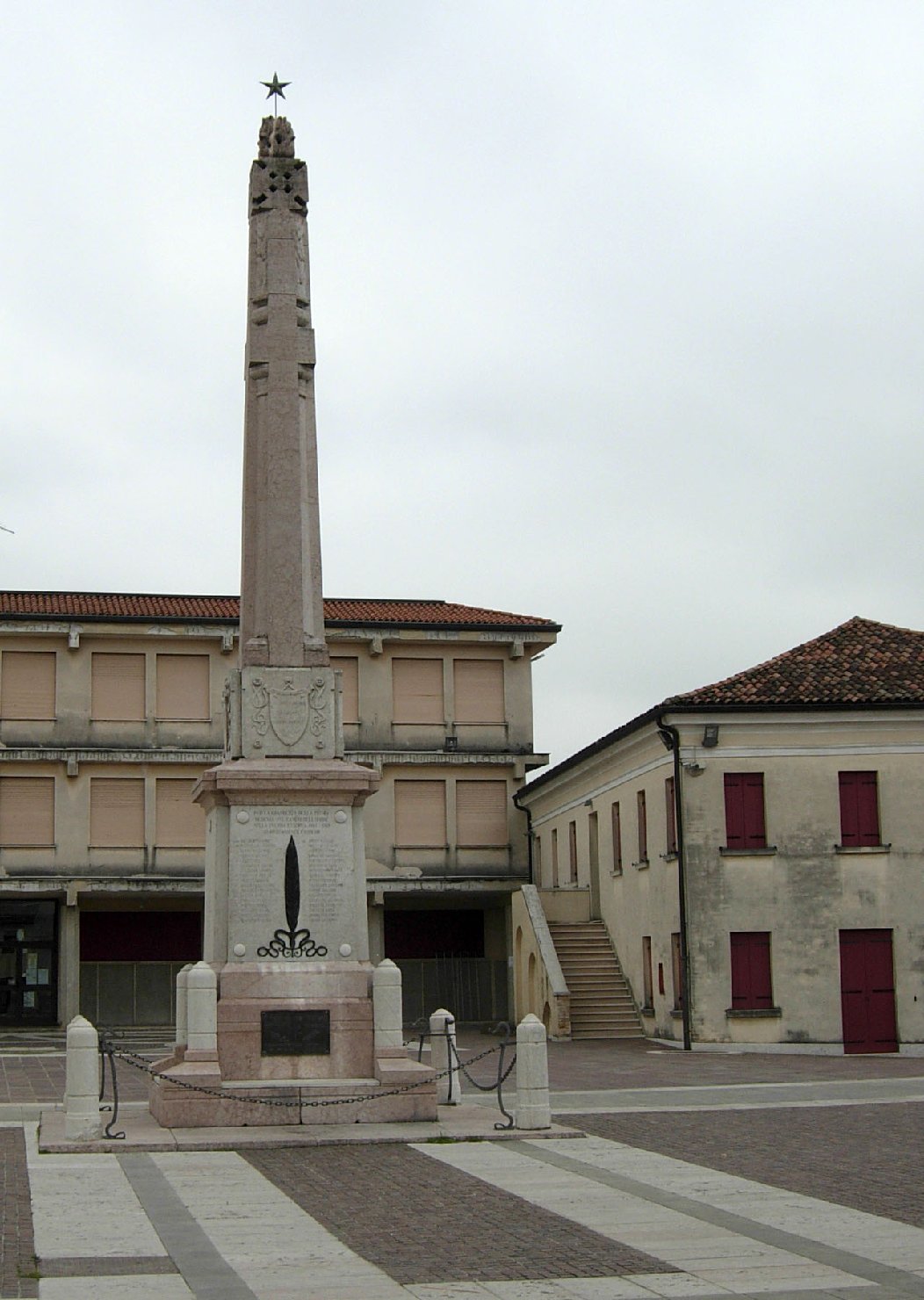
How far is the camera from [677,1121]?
1775cm

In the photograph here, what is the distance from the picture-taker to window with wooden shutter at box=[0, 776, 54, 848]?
1628 inches

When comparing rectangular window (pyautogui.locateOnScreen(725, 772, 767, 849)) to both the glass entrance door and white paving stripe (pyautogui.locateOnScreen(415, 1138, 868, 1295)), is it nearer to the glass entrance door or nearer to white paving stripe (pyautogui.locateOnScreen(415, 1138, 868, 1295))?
white paving stripe (pyautogui.locateOnScreen(415, 1138, 868, 1295))

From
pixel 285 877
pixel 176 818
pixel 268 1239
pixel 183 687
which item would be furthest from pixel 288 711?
pixel 183 687

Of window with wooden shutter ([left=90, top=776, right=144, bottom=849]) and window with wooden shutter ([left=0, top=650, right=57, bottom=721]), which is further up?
window with wooden shutter ([left=0, top=650, right=57, bottom=721])

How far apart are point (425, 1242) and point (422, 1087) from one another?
6.06 meters

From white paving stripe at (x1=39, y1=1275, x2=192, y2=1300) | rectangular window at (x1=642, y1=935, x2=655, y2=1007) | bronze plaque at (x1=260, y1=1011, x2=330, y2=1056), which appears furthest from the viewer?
rectangular window at (x1=642, y1=935, x2=655, y2=1007)

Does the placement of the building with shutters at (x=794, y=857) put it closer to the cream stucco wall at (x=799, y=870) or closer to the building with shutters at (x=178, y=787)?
the cream stucco wall at (x=799, y=870)

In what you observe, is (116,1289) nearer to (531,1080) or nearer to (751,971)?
(531,1080)

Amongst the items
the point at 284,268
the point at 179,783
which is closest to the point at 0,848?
the point at 179,783

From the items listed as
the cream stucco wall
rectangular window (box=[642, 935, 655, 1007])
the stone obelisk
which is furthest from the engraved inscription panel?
rectangular window (box=[642, 935, 655, 1007])

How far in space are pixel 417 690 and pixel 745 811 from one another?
1422 centimetres

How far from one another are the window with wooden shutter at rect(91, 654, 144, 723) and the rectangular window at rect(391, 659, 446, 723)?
644 cm

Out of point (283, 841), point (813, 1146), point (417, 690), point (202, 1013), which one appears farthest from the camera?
point (417, 690)

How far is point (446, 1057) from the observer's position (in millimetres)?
19359
